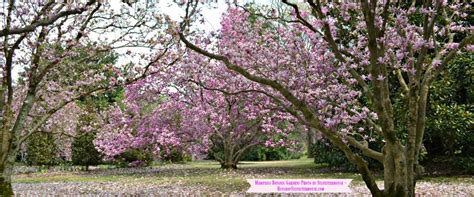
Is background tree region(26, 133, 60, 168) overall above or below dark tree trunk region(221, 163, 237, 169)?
above

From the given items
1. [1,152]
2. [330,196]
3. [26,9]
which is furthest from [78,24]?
[330,196]

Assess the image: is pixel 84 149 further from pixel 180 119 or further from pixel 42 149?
pixel 180 119

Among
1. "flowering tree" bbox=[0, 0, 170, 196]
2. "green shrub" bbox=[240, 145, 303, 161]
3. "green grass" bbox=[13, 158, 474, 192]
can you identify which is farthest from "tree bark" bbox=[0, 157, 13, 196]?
"green shrub" bbox=[240, 145, 303, 161]

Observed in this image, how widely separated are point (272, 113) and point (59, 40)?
9735 millimetres

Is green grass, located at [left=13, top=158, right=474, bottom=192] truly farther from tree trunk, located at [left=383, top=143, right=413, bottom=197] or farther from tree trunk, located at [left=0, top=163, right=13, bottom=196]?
tree trunk, located at [left=383, top=143, right=413, bottom=197]

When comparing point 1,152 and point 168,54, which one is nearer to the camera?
point 1,152

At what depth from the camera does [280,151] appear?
37.7 meters

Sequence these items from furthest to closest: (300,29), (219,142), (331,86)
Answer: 1. (219,142)
2. (300,29)
3. (331,86)

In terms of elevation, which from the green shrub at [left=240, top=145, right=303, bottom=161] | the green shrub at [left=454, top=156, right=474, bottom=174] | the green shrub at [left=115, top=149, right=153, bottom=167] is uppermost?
the green shrub at [left=240, top=145, right=303, bottom=161]

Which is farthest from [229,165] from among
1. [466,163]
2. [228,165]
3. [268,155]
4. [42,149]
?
[268,155]

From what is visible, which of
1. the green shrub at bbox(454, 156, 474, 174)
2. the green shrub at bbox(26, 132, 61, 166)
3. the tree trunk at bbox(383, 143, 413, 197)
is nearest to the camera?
the tree trunk at bbox(383, 143, 413, 197)

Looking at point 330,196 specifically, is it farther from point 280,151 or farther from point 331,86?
point 280,151

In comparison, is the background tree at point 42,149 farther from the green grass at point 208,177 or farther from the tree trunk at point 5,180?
the tree trunk at point 5,180

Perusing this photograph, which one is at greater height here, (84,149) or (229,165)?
(84,149)
